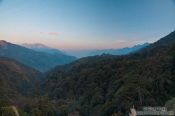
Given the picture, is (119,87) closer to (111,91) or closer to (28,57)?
(111,91)

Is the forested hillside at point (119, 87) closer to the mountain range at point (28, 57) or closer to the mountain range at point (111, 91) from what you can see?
the mountain range at point (111, 91)

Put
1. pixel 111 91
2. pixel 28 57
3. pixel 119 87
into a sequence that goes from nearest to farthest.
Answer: pixel 111 91, pixel 119 87, pixel 28 57

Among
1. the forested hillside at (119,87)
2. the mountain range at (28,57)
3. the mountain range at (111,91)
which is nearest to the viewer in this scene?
the mountain range at (111,91)

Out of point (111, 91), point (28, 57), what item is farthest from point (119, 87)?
point (28, 57)

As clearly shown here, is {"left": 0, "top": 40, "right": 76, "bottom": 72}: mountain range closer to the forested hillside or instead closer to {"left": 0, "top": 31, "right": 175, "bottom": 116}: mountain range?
{"left": 0, "top": 31, "right": 175, "bottom": 116}: mountain range

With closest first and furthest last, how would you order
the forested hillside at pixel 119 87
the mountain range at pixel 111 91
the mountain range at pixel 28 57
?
the mountain range at pixel 111 91, the forested hillside at pixel 119 87, the mountain range at pixel 28 57

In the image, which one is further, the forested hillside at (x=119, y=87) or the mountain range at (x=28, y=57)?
the mountain range at (x=28, y=57)

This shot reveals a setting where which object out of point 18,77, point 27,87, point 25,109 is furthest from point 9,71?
point 25,109

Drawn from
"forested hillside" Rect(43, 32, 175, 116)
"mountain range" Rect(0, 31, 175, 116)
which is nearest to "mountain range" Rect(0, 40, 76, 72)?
"mountain range" Rect(0, 31, 175, 116)

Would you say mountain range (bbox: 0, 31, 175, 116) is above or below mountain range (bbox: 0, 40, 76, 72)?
below

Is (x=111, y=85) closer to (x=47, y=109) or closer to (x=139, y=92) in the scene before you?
(x=139, y=92)

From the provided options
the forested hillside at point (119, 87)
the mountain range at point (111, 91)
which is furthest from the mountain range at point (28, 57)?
the forested hillside at point (119, 87)
